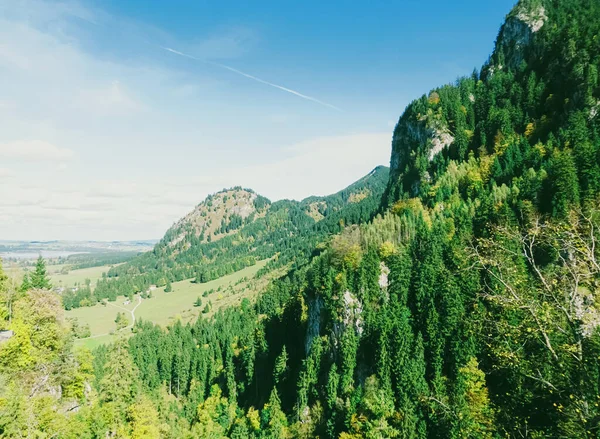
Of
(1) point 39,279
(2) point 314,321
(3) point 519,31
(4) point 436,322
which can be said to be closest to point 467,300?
(4) point 436,322

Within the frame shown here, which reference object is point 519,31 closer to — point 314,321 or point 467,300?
Result: point 467,300

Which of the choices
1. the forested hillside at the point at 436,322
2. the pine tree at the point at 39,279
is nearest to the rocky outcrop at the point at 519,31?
the forested hillside at the point at 436,322

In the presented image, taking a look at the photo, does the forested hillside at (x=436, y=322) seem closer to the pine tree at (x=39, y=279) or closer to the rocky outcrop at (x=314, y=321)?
the rocky outcrop at (x=314, y=321)

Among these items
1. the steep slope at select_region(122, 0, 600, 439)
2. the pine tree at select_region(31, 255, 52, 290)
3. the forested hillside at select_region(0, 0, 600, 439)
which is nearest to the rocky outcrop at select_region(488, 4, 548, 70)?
the forested hillside at select_region(0, 0, 600, 439)

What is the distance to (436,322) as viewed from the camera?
207ft

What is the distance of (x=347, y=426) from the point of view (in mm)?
60562

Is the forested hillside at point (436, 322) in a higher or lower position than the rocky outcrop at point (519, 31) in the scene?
lower

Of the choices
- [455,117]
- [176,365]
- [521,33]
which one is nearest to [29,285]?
[176,365]

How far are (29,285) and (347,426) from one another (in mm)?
66743

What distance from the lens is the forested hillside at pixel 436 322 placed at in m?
13.1

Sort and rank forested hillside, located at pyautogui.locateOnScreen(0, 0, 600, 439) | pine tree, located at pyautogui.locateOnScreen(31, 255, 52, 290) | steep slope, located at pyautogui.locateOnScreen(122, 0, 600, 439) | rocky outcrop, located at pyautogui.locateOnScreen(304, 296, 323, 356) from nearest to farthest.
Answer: steep slope, located at pyautogui.locateOnScreen(122, 0, 600, 439) < forested hillside, located at pyautogui.locateOnScreen(0, 0, 600, 439) < pine tree, located at pyautogui.locateOnScreen(31, 255, 52, 290) < rocky outcrop, located at pyautogui.locateOnScreen(304, 296, 323, 356)

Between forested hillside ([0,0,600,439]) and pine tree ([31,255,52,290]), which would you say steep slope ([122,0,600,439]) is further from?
pine tree ([31,255,52,290])

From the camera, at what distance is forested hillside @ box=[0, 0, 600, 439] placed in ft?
43.1

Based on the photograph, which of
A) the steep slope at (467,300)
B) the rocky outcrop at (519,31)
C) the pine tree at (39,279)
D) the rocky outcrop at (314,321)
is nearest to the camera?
the steep slope at (467,300)
